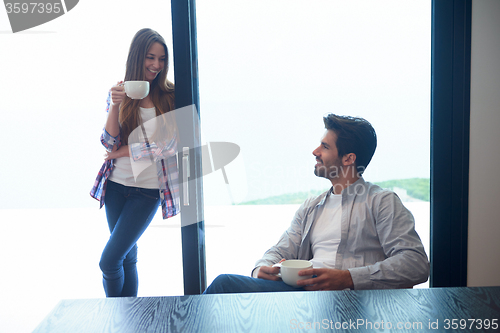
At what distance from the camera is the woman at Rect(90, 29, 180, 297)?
1767 millimetres

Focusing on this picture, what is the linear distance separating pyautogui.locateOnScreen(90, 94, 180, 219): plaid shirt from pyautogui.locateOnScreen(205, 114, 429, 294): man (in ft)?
2.10

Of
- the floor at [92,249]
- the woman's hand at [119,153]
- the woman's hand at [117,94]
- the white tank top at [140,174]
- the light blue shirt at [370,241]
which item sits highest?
the woman's hand at [117,94]

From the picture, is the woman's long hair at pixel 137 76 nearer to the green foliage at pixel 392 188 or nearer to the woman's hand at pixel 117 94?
the woman's hand at pixel 117 94

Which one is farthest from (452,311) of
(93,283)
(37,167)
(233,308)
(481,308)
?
(37,167)

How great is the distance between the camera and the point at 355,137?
4.97 ft

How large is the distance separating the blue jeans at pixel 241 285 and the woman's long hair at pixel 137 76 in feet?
3.08

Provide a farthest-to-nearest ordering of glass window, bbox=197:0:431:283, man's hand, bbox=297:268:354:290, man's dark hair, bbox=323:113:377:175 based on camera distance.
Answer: glass window, bbox=197:0:431:283 < man's dark hair, bbox=323:113:377:175 < man's hand, bbox=297:268:354:290

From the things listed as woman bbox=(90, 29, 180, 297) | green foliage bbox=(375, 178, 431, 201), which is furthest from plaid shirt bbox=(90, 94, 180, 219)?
green foliage bbox=(375, 178, 431, 201)

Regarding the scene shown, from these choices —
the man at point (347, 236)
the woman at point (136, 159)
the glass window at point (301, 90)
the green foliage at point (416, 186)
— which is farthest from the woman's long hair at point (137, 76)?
the green foliage at point (416, 186)

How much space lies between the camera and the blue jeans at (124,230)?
5.67 feet

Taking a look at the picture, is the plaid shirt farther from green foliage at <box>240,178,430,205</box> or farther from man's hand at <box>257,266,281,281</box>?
man's hand at <box>257,266,281,281</box>

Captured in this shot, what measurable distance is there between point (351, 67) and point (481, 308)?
4.57ft

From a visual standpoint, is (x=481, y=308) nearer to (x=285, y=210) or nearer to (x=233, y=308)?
(x=233, y=308)

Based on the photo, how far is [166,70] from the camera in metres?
1.84
